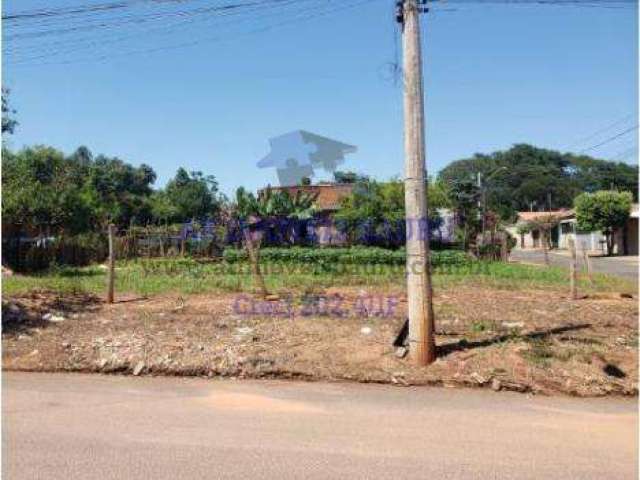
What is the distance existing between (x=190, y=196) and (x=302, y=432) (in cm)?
5254

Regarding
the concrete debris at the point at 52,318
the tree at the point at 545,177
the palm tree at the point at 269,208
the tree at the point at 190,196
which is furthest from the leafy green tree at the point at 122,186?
the tree at the point at 545,177

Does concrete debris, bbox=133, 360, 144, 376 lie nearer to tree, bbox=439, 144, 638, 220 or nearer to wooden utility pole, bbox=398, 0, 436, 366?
wooden utility pole, bbox=398, 0, 436, 366

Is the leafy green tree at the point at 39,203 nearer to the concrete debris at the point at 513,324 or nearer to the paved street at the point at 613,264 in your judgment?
the concrete debris at the point at 513,324

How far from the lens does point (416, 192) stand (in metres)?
6.65

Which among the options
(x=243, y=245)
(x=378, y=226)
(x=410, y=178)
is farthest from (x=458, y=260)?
(x=410, y=178)

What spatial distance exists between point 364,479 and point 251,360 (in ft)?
11.0

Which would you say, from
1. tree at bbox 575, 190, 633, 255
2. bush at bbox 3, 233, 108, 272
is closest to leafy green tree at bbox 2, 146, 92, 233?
bush at bbox 3, 233, 108, 272

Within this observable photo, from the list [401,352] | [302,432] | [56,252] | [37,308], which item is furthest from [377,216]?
[302,432]

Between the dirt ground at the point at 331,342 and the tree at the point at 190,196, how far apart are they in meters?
38.4

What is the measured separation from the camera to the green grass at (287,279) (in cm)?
1341

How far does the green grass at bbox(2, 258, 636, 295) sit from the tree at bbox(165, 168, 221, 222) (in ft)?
96.1

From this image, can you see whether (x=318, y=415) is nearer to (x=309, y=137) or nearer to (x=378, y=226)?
(x=309, y=137)

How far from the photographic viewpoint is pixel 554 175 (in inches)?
3403

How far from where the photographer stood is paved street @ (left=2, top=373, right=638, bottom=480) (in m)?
3.78
